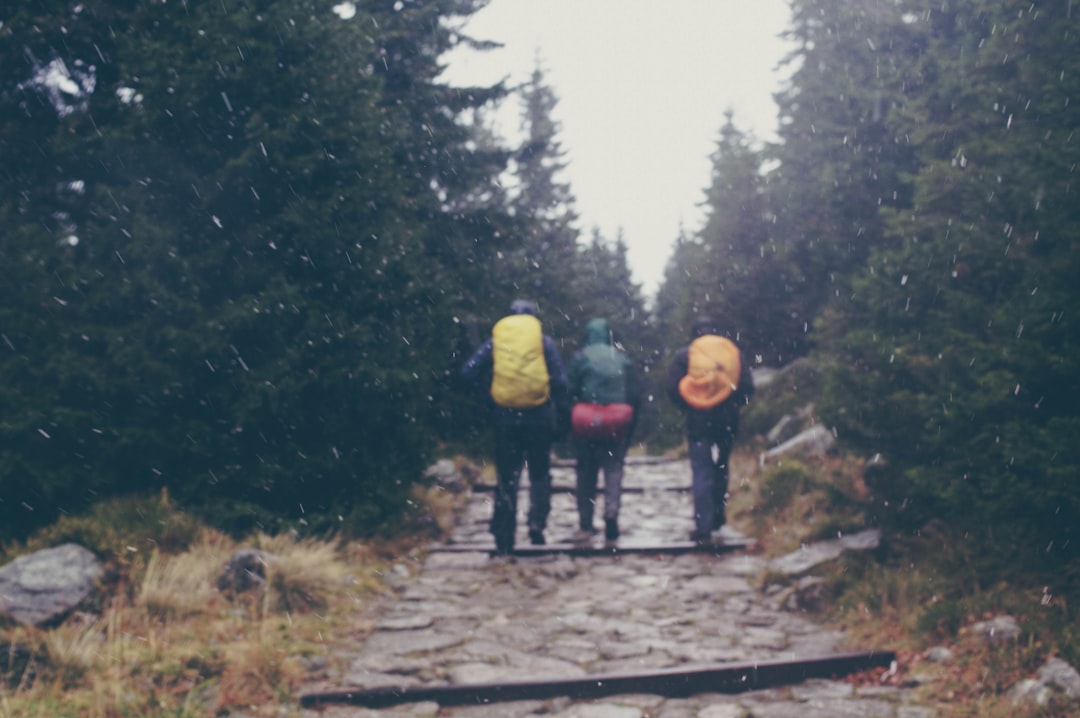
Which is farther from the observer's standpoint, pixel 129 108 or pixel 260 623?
pixel 129 108

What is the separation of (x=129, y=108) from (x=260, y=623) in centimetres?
466

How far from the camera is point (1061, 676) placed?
437cm

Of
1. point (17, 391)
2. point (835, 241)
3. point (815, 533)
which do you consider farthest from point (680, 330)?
point (17, 391)

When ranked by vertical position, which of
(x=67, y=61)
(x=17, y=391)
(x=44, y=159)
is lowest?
(x=17, y=391)

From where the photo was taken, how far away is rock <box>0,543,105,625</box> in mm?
5188

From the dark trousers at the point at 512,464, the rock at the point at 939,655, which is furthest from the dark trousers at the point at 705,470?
the rock at the point at 939,655

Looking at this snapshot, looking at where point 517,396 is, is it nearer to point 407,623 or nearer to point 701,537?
point 407,623

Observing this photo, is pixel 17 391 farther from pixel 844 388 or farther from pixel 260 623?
pixel 844 388

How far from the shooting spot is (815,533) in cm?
812

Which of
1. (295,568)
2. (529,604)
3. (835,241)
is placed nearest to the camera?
(295,568)

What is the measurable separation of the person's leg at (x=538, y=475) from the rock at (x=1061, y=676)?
4.52m

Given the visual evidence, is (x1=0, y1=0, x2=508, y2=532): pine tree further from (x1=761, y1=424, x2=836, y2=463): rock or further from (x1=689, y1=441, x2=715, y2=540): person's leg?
(x1=761, y1=424, x2=836, y2=463): rock

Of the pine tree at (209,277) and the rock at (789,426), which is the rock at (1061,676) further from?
the rock at (789,426)

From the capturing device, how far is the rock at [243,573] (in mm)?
6176
